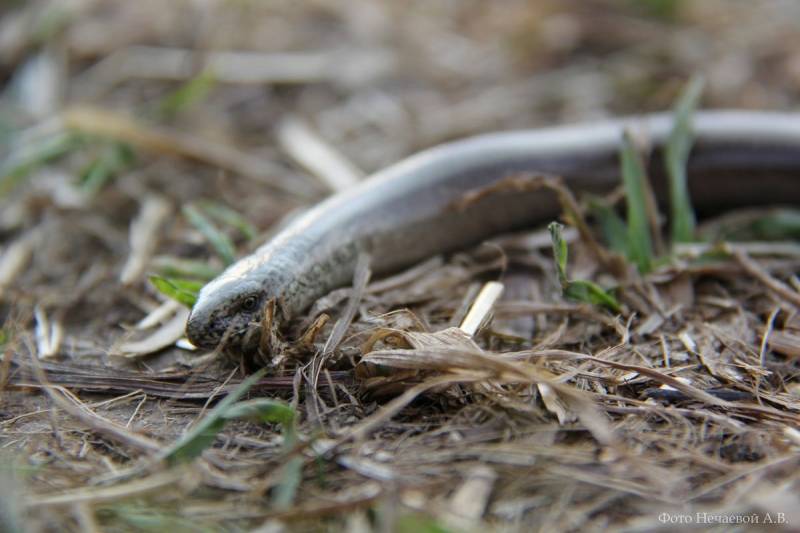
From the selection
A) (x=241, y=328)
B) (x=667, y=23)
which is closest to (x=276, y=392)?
(x=241, y=328)

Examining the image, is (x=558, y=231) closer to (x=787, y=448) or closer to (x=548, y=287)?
(x=548, y=287)

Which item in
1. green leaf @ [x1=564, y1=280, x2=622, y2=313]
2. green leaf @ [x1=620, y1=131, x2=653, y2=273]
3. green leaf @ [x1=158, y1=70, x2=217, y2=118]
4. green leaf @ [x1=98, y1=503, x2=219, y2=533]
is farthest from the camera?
green leaf @ [x1=158, y1=70, x2=217, y2=118]

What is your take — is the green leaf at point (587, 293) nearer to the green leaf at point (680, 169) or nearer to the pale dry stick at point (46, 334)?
the green leaf at point (680, 169)

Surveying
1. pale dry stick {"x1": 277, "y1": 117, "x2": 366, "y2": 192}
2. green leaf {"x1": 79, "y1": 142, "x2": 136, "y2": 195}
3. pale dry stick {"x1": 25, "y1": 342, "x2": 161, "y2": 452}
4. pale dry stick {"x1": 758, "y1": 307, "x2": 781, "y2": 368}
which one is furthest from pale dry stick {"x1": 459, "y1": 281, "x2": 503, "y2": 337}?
green leaf {"x1": 79, "y1": 142, "x2": 136, "y2": 195}

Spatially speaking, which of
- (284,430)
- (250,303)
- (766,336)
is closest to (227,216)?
(250,303)

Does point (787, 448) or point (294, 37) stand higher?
point (294, 37)

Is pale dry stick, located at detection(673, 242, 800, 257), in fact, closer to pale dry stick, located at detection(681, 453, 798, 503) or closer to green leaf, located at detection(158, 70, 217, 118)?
pale dry stick, located at detection(681, 453, 798, 503)

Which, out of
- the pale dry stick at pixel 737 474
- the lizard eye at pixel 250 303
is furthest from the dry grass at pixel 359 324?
the lizard eye at pixel 250 303
